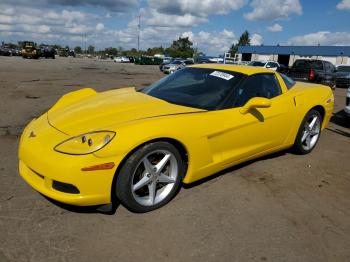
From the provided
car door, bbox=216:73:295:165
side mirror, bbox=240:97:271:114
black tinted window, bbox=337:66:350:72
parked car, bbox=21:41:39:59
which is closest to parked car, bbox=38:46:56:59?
parked car, bbox=21:41:39:59

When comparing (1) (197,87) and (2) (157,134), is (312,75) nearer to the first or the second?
(1) (197,87)

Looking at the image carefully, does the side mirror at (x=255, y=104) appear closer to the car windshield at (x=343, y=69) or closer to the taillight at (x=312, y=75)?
the taillight at (x=312, y=75)

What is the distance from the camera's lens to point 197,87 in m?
4.09

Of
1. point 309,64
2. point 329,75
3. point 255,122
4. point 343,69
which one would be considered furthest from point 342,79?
point 255,122

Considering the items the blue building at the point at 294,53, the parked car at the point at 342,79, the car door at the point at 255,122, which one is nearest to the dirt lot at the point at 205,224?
the car door at the point at 255,122

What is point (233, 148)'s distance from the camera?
12.3 feet

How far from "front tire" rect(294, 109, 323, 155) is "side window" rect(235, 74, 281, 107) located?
743 millimetres

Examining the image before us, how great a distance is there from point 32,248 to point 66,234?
→ 0.95ft

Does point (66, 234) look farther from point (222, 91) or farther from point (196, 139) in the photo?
point (222, 91)

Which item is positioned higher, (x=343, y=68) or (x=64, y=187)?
(x=343, y=68)

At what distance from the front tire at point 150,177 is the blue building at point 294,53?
5257cm

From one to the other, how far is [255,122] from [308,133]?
1.64 meters

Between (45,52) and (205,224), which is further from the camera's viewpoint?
(45,52)

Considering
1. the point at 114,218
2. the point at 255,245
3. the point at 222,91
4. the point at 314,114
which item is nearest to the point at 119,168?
the point at 114,218
